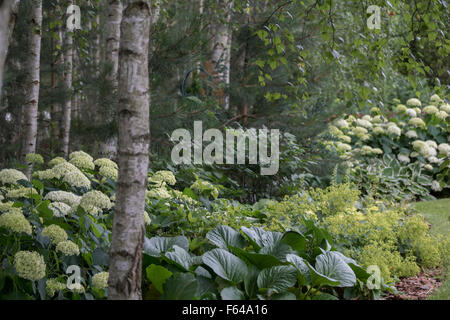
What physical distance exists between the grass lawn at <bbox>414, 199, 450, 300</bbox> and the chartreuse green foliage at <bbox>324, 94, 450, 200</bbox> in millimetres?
408

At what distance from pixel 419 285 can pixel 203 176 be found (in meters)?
2.32

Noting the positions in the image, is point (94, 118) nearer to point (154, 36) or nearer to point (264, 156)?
point (154, 36)

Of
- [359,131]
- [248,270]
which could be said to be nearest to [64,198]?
[248,270]

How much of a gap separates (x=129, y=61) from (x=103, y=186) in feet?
5.04

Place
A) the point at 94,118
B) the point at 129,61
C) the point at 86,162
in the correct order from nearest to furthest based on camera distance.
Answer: the point at 129,61
the point at 86,162
the point at 94,118

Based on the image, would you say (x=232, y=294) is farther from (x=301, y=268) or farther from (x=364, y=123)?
(x=364, y=123)

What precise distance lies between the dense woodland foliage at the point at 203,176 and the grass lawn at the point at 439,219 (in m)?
0.22

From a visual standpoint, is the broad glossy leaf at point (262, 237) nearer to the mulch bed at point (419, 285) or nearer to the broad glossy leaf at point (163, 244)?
the broad glossy leaf at point (163, 244)

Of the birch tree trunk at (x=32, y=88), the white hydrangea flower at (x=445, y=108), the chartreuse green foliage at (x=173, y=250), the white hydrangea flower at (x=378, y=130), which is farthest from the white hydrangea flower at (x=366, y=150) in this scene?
the birch tree trunk at (x=32, y=88)

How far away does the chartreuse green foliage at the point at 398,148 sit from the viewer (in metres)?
6.69

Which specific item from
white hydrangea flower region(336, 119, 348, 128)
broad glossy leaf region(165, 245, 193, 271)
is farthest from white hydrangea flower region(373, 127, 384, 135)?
broad glossy leaf region(165, 245, 193, 271)

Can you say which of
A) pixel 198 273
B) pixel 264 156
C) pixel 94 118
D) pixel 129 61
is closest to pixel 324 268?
pixel 198 273

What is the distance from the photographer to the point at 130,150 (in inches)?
66.0
